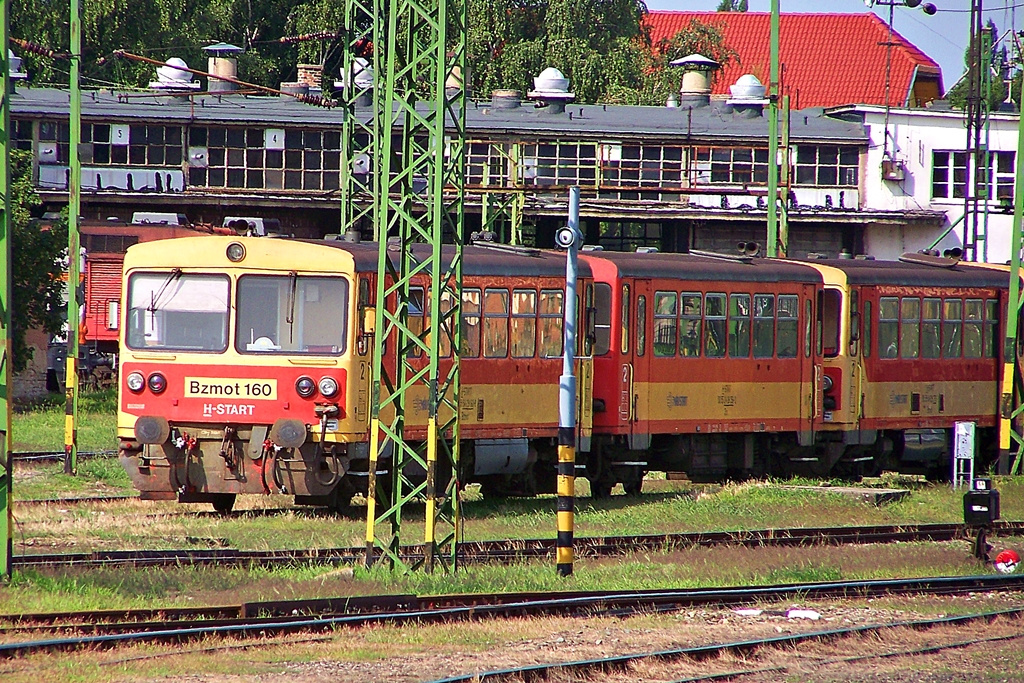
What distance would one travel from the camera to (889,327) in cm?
2314

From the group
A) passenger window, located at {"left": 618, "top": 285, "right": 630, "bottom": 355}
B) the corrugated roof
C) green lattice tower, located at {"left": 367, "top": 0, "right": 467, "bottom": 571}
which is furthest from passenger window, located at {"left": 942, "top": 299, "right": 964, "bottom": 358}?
the corrugated roof

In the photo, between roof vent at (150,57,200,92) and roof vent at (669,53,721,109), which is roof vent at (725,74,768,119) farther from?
roof vent at (150,57,200,92)

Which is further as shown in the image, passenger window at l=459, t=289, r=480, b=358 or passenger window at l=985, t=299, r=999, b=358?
passenger window at l=985, t=299, r=999, b=358

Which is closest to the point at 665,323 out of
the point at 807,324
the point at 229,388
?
the point at 807,324

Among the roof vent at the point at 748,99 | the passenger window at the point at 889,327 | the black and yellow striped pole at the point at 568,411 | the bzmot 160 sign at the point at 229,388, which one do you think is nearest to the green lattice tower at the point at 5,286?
the black and yellow striped pole at the point at 568,411

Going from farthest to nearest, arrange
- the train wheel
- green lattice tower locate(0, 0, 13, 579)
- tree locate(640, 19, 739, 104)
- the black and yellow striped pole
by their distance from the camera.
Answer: tree locate(640, 19, 739, 104), the train wheel, the black and yellow striped pole, green lattice tower locate(0, 0, 13, 579)

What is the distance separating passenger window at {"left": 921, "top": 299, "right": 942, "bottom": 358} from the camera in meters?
23.7

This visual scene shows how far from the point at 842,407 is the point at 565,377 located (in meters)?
10.1

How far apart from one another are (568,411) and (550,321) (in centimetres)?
580

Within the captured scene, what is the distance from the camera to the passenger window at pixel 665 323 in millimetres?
20344

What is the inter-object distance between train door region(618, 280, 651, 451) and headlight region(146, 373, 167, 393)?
229 inches

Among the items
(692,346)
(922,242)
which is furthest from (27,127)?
(692,346)

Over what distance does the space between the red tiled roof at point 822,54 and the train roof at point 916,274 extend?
161 feet

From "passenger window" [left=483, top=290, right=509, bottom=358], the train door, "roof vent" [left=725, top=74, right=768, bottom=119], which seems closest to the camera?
"passenger window" [left=483, top=290, right=509, bottom=358]
